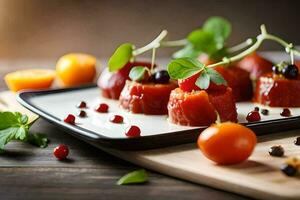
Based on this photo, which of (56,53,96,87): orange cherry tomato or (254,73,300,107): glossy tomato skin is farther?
(56,53,96,87): orange cherry tomato

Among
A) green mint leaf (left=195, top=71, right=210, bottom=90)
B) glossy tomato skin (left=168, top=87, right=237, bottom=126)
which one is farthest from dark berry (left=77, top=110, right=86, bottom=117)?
green mint leaf (left=195, top=71, right=210, bottom=90)

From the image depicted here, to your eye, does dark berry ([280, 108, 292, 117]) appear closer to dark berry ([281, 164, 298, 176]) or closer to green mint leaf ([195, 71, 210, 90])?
green mint leaf ([195, 71, 210, 90])

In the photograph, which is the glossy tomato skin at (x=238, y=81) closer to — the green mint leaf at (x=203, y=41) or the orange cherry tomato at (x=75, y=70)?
the green mint leaf at (x=203, y=41)

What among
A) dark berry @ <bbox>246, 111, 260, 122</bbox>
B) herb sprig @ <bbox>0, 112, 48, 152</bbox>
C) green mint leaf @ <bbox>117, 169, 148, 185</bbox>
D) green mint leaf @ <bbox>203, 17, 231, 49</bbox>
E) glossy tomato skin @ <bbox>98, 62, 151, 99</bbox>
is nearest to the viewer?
green mint leaf @ <bbox>117, 169, 148, 185</bbox>

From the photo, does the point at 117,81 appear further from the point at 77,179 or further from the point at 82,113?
the point at 77,179

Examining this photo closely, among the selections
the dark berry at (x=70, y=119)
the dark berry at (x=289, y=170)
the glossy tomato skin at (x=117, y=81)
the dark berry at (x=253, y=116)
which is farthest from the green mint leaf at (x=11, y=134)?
the dark berry at (x=289, y=170)

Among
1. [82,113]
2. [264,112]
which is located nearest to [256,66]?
[264,112]
